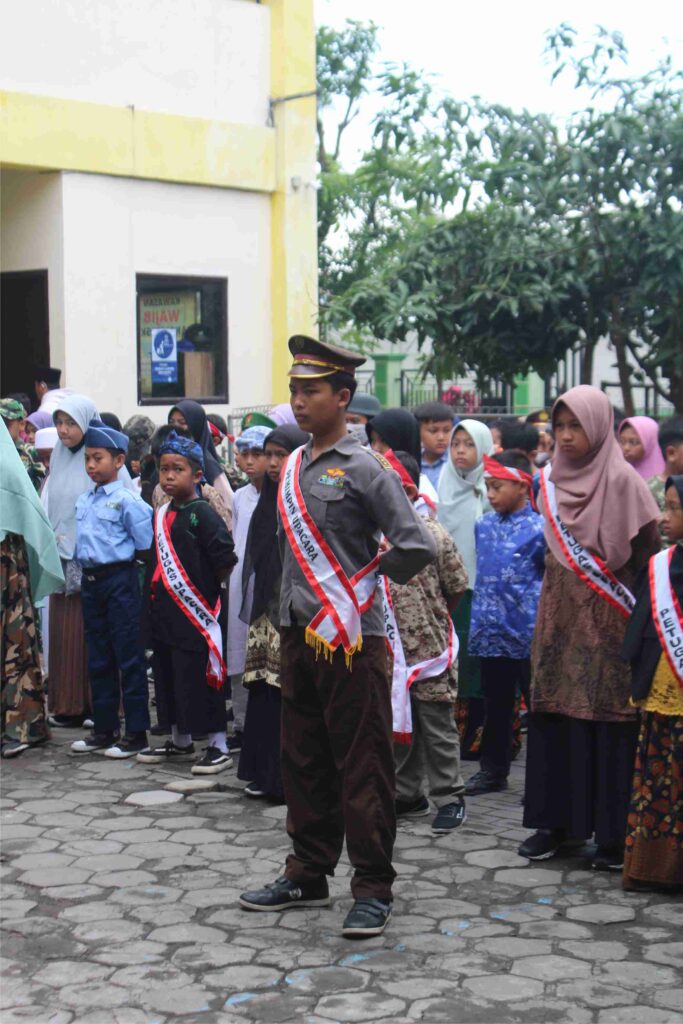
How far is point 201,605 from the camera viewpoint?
23.9 ft

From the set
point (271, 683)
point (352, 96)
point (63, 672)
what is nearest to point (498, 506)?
point (271, 683)

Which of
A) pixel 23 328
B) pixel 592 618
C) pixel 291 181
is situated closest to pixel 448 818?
pixel 592 618

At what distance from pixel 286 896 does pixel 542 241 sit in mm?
8554

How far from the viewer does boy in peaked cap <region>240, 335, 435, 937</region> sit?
5.03 m

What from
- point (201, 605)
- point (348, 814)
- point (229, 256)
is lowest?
point (348, 814)

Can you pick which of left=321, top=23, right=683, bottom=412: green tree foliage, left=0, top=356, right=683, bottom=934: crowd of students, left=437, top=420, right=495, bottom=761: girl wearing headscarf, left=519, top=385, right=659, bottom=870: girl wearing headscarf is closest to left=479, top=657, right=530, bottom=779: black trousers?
left=0, top=356, right=683, bottom=934: crowd of students

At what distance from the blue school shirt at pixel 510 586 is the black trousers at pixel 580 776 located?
84 cm

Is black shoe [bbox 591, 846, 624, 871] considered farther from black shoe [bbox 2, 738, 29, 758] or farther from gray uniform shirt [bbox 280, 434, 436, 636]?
black shoe [bbox 2, 738, 29, 758]

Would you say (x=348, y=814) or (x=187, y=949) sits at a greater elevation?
(x=348, y=814)

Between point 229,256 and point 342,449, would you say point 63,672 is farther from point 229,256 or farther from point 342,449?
point 229,256

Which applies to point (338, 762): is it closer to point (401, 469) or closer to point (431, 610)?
point (431, 610)

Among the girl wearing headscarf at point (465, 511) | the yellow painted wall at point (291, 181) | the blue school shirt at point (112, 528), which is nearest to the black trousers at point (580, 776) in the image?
the girl wearing headscarf at point (465, 511)

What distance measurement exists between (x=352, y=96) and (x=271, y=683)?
29.9 metres

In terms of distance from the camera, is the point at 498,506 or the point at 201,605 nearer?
the point at 498,506
